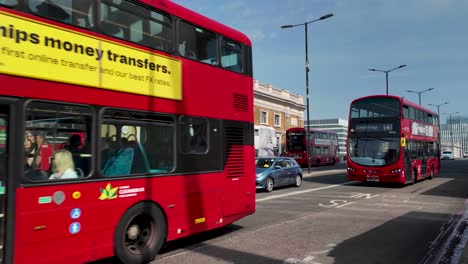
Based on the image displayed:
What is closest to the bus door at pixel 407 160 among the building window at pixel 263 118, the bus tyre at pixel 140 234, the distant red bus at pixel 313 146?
the bus tyre at pixel 140 234

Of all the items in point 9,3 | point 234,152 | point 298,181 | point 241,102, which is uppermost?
point 9,3

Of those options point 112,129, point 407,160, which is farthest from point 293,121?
point 112,129

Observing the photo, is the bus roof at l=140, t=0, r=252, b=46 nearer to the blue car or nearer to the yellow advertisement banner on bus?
the yellow advertisement banner on bus

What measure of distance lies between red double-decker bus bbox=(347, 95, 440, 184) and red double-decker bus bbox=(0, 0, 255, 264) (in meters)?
12.5

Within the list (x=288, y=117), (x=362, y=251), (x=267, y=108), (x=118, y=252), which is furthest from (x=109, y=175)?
(x=288, y=117)

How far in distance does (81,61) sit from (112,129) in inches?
38.6

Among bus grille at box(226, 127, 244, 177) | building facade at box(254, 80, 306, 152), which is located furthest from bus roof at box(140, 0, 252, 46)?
building facade at box(254, 80, 306, 152)

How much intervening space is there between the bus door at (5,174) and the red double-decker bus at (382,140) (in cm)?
1688

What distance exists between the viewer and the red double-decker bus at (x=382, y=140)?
741 inches

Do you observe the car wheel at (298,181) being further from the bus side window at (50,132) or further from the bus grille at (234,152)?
the bus side window at (50,132)

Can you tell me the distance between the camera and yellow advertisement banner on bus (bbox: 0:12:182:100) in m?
4.76

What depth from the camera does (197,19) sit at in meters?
7.42

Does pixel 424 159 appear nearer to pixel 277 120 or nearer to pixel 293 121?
pixel 277 120

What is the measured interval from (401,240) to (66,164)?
20.1 ft
